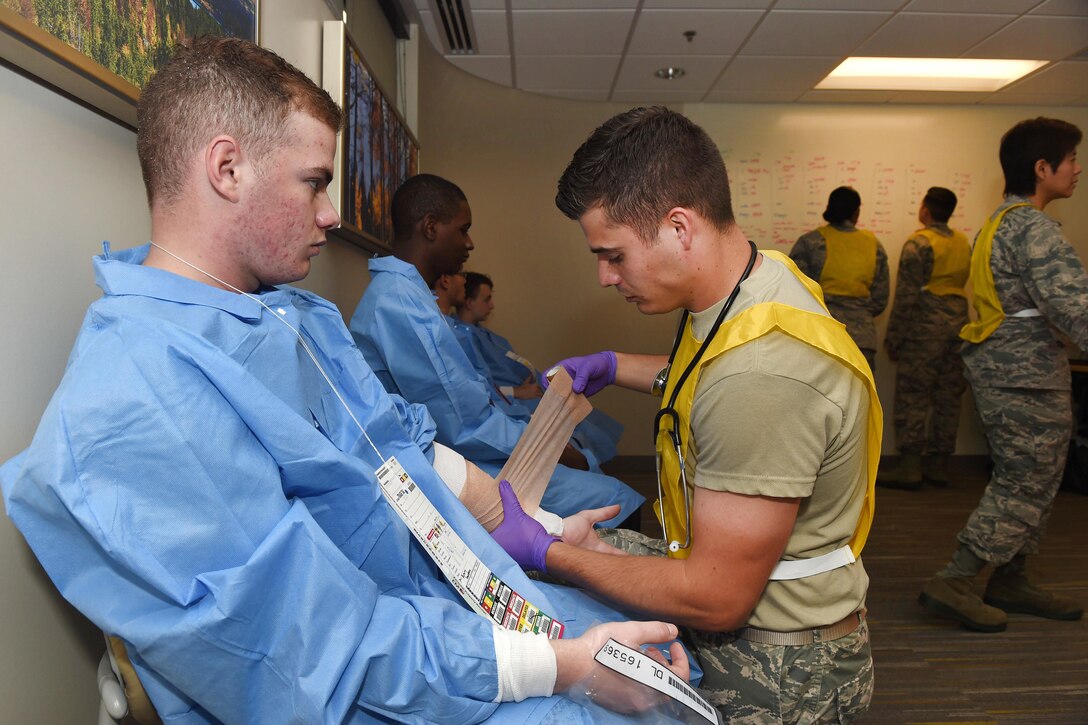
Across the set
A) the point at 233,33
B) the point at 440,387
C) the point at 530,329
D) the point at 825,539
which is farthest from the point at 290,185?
the point at 530,329

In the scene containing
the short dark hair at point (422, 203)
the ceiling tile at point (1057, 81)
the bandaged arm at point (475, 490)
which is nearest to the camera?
the bandaged arm at point (475, 490)

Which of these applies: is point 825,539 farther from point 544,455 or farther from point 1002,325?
point 1002,325

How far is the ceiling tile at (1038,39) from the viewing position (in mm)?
3613

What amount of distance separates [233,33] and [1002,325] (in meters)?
2.56

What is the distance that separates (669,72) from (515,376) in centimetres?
218

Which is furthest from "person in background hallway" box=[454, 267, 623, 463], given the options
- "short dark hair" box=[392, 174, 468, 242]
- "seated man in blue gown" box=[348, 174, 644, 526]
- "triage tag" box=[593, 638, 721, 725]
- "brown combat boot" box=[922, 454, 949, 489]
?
"brown combat boot" box=[922, 454, 949, 489]

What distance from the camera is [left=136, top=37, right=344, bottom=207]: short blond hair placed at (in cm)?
92

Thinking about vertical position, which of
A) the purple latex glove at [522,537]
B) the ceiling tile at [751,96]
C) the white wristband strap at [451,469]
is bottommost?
the purple latex glove at [522,537]

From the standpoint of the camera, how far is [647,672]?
2.93 ft

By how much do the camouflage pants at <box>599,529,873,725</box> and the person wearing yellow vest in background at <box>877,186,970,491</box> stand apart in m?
3.75

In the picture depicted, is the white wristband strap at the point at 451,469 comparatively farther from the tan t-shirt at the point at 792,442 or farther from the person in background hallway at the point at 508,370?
the person in background hallway at the point at 508,370

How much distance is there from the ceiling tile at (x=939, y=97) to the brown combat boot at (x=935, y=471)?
2.32 m

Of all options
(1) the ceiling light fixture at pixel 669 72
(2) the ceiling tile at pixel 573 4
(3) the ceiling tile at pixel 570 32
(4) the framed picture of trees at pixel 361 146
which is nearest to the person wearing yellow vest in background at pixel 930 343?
(1) the ceiling light fixture at pixel 669 72

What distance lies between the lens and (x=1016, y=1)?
3.37 meters
